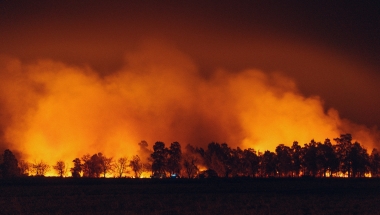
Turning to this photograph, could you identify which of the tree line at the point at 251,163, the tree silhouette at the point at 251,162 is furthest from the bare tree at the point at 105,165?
the tree silhouette at the point at 251,162

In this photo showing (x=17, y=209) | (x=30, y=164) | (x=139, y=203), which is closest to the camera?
(x=17, y=209)

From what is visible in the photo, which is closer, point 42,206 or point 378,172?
point 42,206

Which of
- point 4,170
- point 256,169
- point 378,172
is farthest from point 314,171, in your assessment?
point 4,170

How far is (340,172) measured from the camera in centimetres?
16112

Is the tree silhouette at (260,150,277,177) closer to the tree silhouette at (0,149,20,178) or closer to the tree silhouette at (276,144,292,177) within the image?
the tree silhouette at (276,144,292,177)

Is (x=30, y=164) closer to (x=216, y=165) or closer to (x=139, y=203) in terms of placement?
(x=216, y=165)

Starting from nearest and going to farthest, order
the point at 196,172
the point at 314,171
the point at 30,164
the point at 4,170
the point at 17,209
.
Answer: the point at 17,209
the point at 4,170
the point at 196,172
the point at 314,171
the point at 30,164

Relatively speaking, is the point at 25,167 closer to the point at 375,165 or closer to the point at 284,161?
the point at 284,161

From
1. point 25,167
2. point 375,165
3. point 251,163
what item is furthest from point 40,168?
point 375,165

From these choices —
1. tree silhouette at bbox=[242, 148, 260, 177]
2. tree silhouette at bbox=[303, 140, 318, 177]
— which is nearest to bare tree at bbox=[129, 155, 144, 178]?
tree silhouette at bbox=[242, 148, 260, 177]

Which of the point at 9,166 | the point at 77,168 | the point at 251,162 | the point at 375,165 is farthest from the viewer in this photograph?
the point at 375,165

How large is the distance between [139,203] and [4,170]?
352ft

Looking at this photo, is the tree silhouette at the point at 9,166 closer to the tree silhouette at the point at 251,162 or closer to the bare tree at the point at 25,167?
the bare tree at the point at 25,167

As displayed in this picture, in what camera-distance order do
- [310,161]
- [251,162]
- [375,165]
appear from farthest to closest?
Result: 1. [375,165]
2. [251,162]
3. [310,161]
